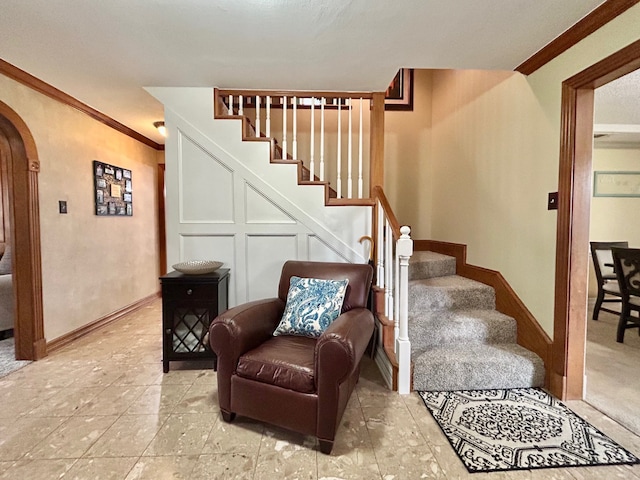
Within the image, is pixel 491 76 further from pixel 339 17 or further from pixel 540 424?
pixel 540 424

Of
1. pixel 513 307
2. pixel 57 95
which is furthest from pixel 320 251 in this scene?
pixel 57 95

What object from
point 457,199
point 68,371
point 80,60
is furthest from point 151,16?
point 457,199

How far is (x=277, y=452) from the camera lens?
158 cm

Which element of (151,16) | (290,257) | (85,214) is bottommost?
(290,257)

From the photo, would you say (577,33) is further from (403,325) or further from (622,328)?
(622,328)

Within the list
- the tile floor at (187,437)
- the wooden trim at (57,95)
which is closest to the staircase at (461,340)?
the tile floor at (187,437)

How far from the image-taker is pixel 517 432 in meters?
1.72

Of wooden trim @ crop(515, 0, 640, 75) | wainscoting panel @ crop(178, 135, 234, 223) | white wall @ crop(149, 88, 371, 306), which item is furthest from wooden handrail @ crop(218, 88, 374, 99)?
wooden trim @ crop(515, 0, 640, 75)

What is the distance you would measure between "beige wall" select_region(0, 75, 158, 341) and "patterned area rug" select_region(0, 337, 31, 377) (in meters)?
0.27

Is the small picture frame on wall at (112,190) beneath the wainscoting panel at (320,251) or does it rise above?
above

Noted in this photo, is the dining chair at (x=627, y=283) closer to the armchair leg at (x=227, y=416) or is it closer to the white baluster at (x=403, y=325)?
the white baluster at (x=403, y=325)

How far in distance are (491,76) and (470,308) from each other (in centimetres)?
201

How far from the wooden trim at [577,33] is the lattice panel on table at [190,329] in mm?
2948

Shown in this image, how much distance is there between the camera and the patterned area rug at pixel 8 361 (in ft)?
8.18
